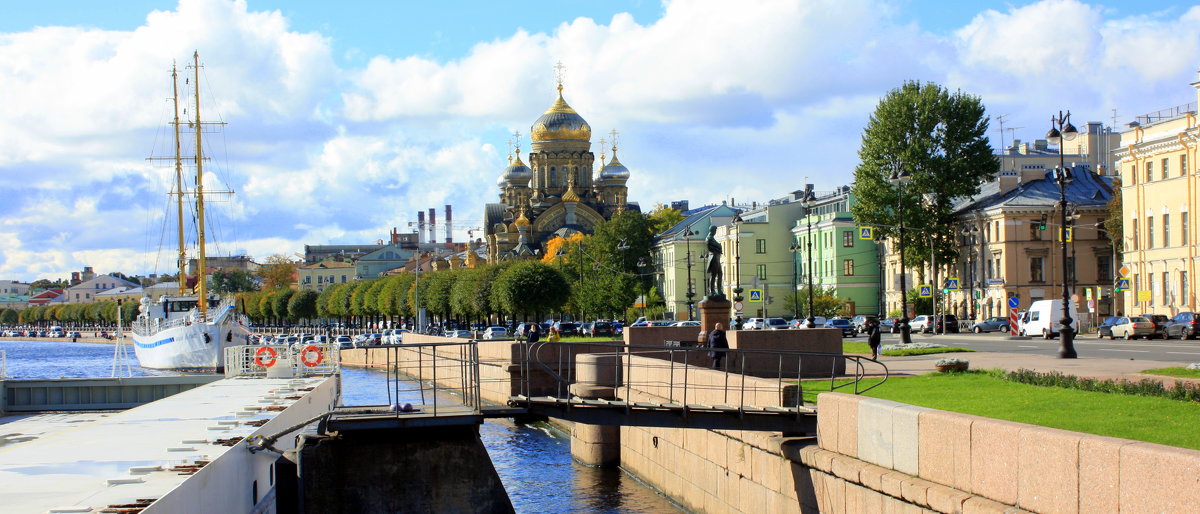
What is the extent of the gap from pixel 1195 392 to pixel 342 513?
428 inches

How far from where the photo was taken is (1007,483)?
12.0 m

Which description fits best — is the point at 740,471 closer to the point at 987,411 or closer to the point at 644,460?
the point at 987,411

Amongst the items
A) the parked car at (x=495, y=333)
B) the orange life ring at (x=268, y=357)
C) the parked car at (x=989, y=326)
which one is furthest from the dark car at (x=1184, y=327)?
the parked car at (x=495, y=333)

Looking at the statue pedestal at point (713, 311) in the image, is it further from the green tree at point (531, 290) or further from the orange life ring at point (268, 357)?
the green tree at point (531, 290)

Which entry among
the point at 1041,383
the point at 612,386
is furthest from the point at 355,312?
the point at 1041,383

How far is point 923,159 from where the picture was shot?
259ft

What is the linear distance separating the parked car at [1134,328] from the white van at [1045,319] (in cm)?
211

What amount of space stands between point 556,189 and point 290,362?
134 meters

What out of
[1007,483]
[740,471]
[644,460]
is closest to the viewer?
[1007,483]

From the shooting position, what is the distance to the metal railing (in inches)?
733

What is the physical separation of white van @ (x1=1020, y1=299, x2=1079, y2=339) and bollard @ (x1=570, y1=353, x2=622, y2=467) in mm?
27588

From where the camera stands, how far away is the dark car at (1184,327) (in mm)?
46594

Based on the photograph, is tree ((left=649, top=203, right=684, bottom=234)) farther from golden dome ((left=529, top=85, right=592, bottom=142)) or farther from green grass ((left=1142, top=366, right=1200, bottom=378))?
green grass ((left=1142, top=366, right=1200, bottom=378))

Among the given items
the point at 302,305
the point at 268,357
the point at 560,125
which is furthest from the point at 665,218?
the point at 268,357
